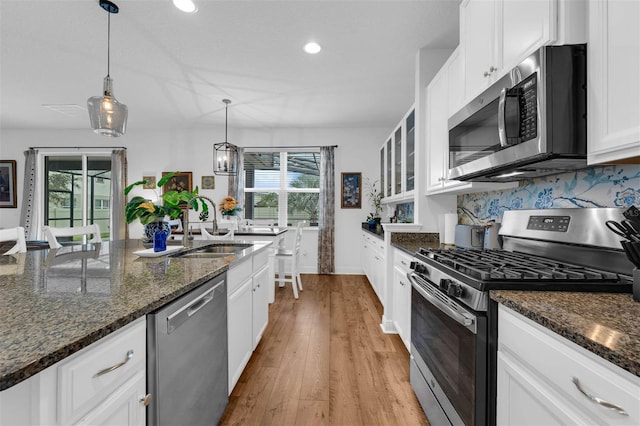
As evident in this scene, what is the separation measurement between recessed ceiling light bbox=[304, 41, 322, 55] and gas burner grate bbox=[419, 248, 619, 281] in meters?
2.19

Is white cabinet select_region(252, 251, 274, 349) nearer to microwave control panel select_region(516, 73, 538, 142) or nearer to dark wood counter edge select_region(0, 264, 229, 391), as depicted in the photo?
dark wood counter edge select_region(0, 264, 229, 391)

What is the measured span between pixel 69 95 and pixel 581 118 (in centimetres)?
526

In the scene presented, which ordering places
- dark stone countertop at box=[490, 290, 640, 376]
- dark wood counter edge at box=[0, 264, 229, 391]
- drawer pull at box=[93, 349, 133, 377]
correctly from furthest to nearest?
drawer pull at box=[93, 349, 133, 377], dark stone countertop at box=[490, 290, 640, 376], dark wood counter edge at box=[0, 264, 229, 391]

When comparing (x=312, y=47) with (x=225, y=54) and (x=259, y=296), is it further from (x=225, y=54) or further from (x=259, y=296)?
(x=259, y=296)

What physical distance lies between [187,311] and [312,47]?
2532 mm

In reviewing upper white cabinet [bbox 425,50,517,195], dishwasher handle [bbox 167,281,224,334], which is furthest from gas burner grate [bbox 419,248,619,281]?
dishwasher handle [bbox 167,281,224,334]

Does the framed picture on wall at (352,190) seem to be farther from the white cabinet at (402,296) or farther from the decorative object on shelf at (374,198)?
the white cabinet at (402,296)

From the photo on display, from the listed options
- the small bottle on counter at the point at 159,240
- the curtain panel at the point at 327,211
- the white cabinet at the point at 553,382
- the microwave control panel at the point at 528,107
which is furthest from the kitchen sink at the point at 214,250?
the curtain panel at the point at 327,211

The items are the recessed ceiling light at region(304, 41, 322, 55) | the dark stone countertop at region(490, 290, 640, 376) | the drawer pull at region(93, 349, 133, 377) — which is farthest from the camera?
the recessed ceiling light at region(304, 41, 322, 55)

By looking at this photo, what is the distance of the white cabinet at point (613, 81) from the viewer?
89 cm

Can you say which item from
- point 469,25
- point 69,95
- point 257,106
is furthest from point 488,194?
point 69,95

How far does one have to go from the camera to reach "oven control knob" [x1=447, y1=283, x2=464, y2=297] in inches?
44.8

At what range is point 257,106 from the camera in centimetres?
425

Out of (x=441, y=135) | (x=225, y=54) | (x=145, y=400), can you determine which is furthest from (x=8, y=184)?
(x=441, y=135)
